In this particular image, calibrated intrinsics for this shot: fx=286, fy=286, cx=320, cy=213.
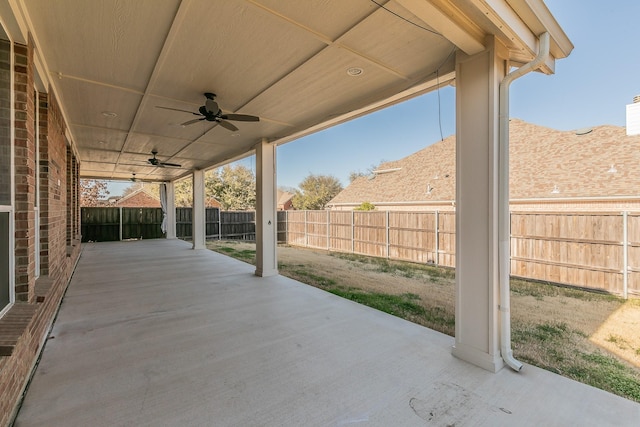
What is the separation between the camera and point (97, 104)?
399cm

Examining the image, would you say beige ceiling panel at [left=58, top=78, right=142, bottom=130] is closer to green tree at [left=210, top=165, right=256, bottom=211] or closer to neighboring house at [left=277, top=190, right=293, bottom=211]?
green tree at [left=210, top=165, right=256, bottom=211]

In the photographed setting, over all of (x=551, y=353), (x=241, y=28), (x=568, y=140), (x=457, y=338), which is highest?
(x=568, y=140)

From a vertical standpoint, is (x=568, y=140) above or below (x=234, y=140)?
above

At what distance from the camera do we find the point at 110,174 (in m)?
11.4

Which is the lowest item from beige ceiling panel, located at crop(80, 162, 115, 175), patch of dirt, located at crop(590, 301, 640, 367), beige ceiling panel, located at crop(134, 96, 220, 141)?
patch of dirt, located at crop(590, 301, 640, 367)

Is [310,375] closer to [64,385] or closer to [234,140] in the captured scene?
[64,385]

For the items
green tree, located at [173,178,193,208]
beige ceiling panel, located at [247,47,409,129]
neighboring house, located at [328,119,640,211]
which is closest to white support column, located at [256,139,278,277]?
beige ceiling panel, located at [247,47,409,129]

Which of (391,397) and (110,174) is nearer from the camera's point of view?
(391,397)

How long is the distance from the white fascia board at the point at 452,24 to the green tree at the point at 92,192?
25.5 m

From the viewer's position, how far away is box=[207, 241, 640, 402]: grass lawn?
8.25 feet

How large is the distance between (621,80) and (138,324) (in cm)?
1089

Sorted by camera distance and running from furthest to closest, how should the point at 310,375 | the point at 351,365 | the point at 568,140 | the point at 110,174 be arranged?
the point at 110,174
the point at 568,140
the point at 351,365
the point at 310,375

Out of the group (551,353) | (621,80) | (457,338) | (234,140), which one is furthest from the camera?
(621,80)

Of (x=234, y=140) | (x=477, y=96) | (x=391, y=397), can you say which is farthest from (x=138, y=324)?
(x=477, y=96)
